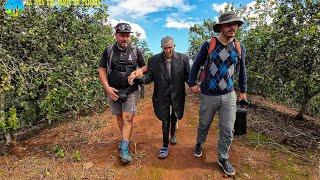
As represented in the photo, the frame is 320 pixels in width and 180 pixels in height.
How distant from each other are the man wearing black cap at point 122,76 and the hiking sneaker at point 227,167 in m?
1.72

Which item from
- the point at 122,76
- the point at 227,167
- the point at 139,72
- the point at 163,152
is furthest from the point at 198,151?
the point at 122,76

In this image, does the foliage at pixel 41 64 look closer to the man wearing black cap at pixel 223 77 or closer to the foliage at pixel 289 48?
the man wearing black cap at pixel 223 77

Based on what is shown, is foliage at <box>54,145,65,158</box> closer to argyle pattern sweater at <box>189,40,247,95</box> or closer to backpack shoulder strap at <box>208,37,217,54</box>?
argyle pattern sweater at <box>189,40,247,95</box>

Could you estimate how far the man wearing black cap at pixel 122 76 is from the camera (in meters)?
6.90

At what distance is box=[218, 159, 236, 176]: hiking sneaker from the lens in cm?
652

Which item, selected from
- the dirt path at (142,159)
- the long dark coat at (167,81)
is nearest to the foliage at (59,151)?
the dirt path at (142,159)

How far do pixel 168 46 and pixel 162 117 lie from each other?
4.41ft

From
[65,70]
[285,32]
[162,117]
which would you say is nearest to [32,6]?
[65,70]

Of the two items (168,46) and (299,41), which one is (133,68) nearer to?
(168,46)

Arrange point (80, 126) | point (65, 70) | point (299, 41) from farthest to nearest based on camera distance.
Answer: point (80, 126) < point (299, 41) < point (65, 70)

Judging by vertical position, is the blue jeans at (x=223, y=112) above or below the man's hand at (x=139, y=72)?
below

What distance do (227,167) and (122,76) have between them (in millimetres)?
2496

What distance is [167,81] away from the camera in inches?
275

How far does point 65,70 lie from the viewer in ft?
26.7
